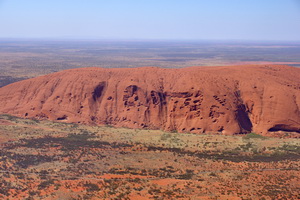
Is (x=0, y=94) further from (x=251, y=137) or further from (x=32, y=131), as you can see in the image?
(x=251, y=137)

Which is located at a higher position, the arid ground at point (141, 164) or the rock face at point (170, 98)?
the rock face at point (170, 98)

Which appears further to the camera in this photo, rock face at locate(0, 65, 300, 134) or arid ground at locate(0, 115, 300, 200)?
rock face at locate(0, 65, 300, 134)

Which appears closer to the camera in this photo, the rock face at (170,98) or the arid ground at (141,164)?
the arid ground at (141,164)

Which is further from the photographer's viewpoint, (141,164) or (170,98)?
(170,98)

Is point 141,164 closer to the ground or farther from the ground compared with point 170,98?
closer to the ground

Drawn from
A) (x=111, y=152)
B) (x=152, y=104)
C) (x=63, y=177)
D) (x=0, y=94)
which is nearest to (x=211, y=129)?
(x=152, y=104)

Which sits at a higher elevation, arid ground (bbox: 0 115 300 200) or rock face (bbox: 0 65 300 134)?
rock face (bbox: 0 65 300 134)
